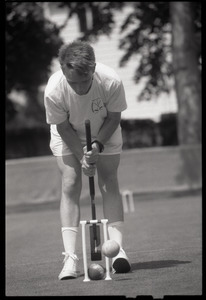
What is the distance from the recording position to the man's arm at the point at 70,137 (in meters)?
6.58

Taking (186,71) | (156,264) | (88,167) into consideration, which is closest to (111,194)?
(88,167)

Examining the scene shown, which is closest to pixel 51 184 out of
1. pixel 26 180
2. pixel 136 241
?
pixel 26 180

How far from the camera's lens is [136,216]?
1293cm

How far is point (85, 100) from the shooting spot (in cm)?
648

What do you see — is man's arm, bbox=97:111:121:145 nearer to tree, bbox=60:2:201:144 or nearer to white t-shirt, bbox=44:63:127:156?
white t-shirt, bbox=44:63:127:156

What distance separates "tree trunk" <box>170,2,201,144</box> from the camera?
20500 millimetres

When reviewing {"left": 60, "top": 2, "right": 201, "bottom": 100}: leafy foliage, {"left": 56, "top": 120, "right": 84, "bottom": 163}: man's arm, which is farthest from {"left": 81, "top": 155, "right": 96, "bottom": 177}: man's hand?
{"left": 60, "top": 2, "right": 201, "bottom": 100}: leafy foliage

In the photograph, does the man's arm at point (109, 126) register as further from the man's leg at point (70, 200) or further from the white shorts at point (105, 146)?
the man's leg at point (70, 200)

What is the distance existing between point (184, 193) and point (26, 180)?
3075mm

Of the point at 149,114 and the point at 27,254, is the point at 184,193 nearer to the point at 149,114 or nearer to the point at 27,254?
the point at 27,254

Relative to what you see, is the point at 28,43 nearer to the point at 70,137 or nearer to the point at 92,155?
the point at 70,137

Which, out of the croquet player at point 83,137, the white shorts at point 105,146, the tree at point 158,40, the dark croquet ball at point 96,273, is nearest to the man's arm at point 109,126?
the croquet player at point 83,137

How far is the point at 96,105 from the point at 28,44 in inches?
685

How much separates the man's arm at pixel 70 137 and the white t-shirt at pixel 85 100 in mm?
46
